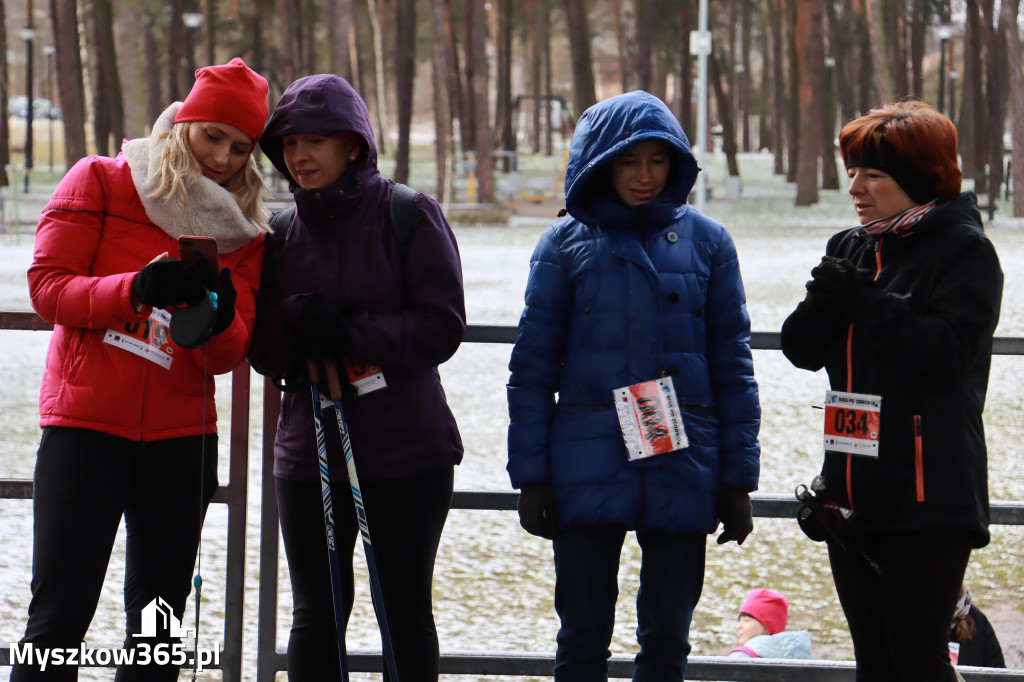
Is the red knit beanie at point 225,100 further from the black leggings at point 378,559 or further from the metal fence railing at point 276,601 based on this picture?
the black leggings at point 378,559

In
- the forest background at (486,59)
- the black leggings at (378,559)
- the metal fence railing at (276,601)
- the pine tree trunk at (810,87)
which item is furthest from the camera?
the pine tree trunk at (810,87)

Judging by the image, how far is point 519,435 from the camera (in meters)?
2.78

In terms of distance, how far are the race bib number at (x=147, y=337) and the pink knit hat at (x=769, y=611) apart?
2600 millimetres

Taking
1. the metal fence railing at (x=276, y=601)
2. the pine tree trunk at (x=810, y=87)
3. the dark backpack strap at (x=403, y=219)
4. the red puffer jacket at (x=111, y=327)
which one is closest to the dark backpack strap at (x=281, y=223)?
the red puffer jacket at (x=111, y=327)

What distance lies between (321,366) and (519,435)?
503 mm

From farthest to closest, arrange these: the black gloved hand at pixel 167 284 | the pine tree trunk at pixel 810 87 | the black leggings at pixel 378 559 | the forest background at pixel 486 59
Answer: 1. the pine tree trunk at pixel 810 87
2. the forest background at pixel 486 59
3. the black leggings at pixel 378 559
4. the black gloved hand at pixel 167 284

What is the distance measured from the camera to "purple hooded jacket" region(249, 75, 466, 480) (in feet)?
9.47

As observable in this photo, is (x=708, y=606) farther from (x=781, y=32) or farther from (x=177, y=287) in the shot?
(x=781, y=32)

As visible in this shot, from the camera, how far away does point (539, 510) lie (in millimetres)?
2764

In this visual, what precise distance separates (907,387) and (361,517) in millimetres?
1265

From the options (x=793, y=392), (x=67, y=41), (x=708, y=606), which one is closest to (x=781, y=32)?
(x=67, y=41)

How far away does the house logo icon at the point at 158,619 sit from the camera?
2824 mm

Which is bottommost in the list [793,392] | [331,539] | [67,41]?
[793,392]

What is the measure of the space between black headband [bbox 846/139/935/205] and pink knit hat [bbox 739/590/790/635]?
222 centimetres
